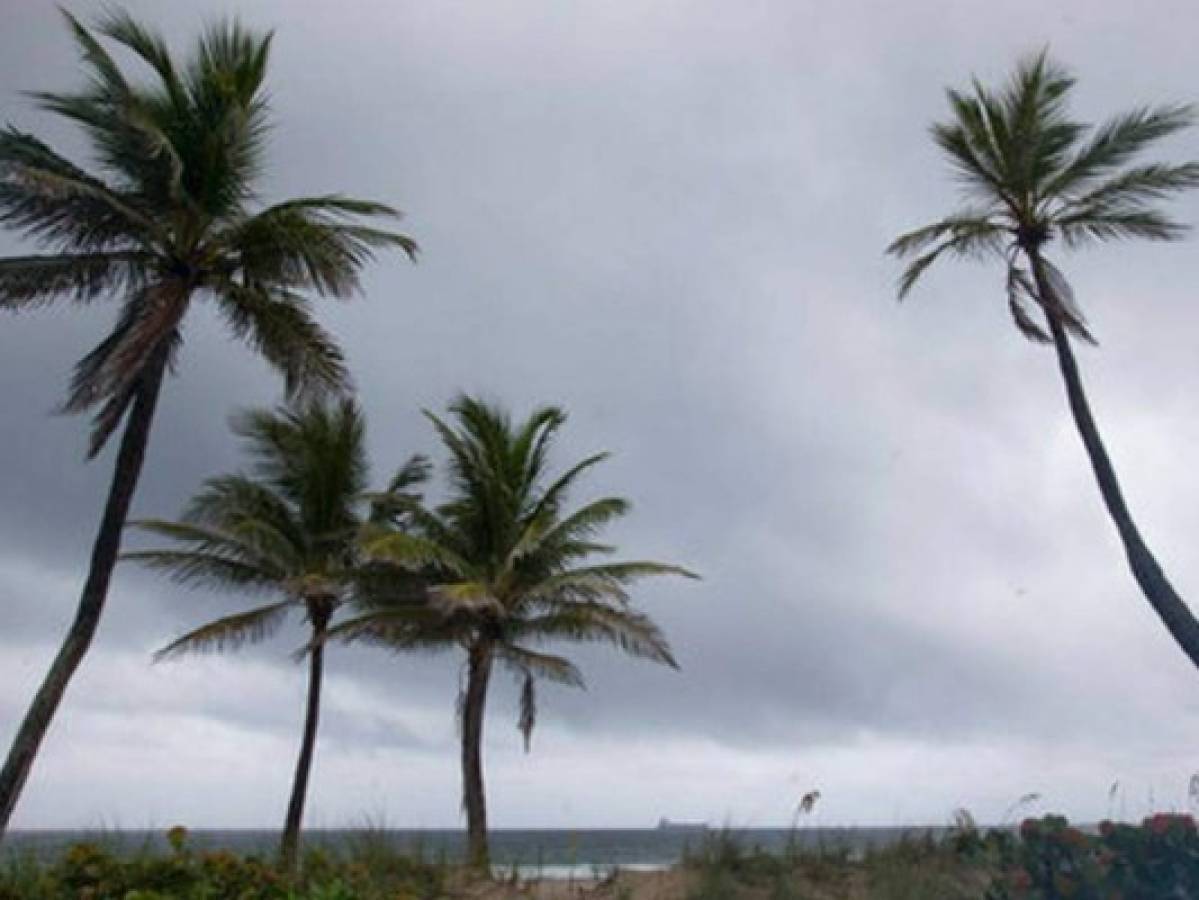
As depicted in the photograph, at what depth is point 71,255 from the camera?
17.6 meters

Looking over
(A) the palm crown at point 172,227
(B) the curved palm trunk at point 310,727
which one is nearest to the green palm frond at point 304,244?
(A) the palm crown at point 172,227

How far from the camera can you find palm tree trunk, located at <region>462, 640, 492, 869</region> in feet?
74.8

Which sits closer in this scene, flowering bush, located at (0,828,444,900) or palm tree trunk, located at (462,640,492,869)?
flowering bush, located at (0,828,444,900)

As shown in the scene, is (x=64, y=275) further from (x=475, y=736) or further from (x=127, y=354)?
(x=475, y=736)

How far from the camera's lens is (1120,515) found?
70.0 feet

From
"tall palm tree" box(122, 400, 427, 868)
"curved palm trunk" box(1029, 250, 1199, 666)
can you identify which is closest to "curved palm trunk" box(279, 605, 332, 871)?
"tall palm tree" box(122, 400, 427, 868)

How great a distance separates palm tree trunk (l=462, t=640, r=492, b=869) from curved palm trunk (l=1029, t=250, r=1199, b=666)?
32.6 feet

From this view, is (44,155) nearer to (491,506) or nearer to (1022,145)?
(491,506)

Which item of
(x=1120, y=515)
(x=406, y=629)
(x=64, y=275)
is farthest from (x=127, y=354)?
(x=1120, y=515)

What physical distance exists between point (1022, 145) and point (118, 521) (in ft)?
46.2

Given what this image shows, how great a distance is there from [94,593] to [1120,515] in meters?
14.3

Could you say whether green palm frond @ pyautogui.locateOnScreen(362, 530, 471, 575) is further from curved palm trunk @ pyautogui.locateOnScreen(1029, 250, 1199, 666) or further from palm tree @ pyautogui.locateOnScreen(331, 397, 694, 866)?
curved palm trunk @ pyautogui.locateOnScreen(1029, 250, 1199, 666)

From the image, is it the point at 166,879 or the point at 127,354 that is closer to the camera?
the point at 166,879

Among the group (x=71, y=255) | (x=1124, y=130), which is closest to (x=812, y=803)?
(x=71, y=255)
